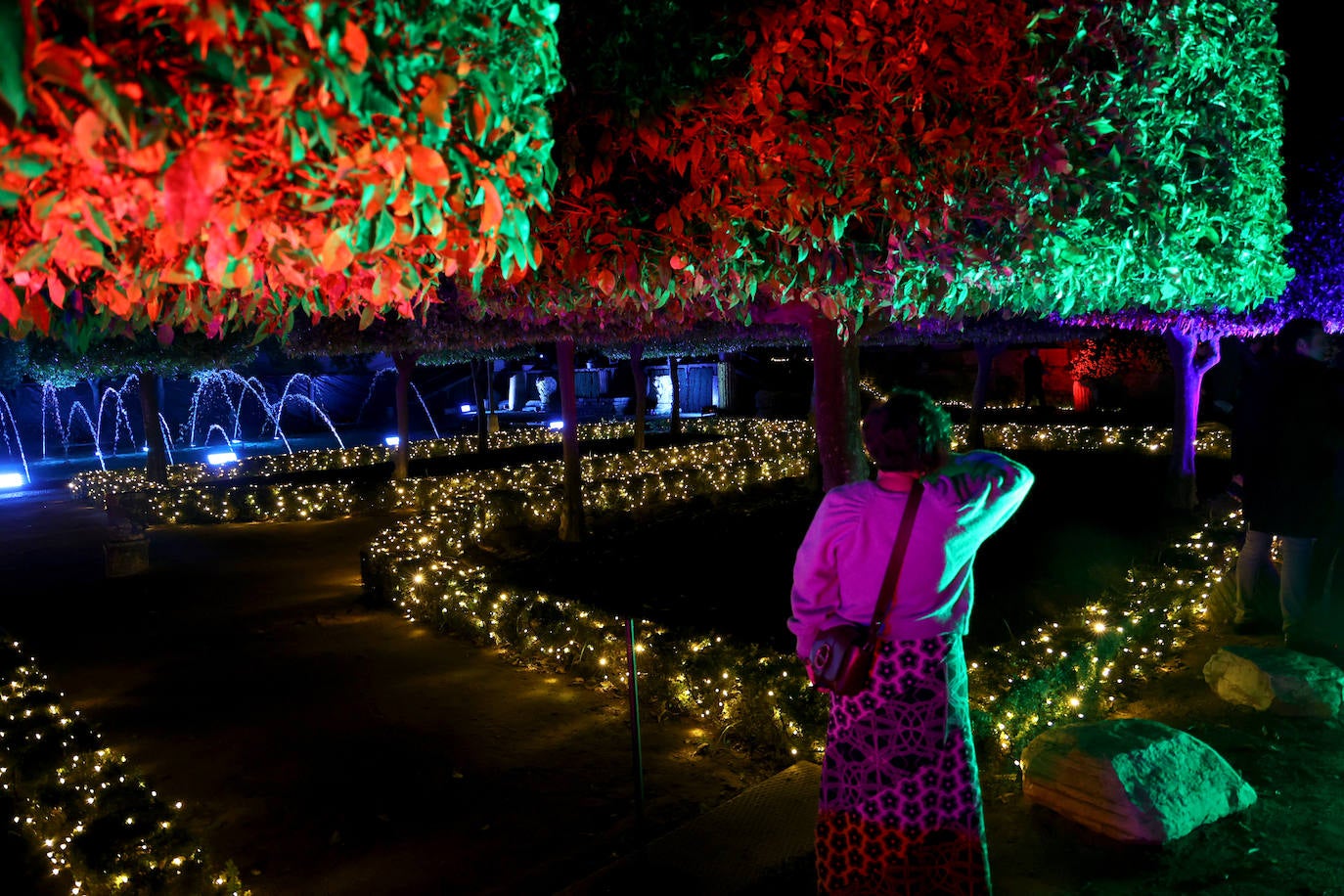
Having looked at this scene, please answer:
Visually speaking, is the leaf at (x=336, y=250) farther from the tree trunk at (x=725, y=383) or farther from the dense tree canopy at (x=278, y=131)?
the tree trunk at (x=725, y=383)

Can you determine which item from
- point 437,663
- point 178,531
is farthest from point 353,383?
point 437,663

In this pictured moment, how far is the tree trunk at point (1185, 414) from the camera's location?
12.0m

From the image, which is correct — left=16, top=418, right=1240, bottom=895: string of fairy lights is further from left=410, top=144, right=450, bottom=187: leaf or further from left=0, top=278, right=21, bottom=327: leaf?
left=410, top=144, right=450, bottom=187: leaf

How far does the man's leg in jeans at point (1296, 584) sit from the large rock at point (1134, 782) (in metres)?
2.20

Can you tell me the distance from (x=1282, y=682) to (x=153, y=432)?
18.9 m

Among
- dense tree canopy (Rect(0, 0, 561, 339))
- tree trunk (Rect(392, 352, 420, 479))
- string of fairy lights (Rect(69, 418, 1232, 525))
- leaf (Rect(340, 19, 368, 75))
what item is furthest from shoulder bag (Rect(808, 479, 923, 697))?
tree trunk (Rect(392, 352, 420, 479))

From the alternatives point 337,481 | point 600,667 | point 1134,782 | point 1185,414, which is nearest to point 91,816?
point 600,667

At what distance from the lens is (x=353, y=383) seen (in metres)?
39.3

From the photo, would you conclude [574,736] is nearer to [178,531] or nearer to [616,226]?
[616,226]

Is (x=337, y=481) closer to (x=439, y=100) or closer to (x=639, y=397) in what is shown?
(x=639, y=397)

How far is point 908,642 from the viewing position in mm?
2791

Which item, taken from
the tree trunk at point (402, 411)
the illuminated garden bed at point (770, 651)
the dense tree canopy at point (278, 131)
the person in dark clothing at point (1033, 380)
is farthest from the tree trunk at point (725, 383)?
the dense tree canopy at point (278, 131)

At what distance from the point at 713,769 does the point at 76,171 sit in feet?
13.9

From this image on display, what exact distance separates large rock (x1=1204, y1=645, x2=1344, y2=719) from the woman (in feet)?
10.8
